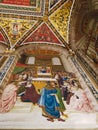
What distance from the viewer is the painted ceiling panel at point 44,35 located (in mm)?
9883

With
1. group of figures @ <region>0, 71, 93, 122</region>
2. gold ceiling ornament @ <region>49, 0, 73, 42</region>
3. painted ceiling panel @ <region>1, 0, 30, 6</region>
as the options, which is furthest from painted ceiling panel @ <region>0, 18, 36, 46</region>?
group of figures @ <region>0, 71, 93, 122</region>

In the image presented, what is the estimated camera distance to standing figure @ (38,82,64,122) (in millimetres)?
5043

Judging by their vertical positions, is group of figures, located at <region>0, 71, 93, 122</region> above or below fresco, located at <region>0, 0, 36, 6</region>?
below

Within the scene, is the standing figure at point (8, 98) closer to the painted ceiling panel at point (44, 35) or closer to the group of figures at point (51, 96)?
the group of figures at point (51, 96)

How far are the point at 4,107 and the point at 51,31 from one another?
535 centimetres

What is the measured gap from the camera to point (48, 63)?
27.2 feet

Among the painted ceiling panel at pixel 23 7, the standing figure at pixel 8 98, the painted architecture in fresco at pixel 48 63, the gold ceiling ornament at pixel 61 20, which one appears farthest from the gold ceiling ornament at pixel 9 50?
the standing figure at pixel 8 98

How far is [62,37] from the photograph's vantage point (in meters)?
9.88

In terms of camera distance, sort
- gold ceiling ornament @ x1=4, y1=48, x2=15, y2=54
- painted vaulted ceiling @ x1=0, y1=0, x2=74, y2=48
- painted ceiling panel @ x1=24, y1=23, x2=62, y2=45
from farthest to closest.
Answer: painted ceiling panel @ x1=24, y1=23, x2=62, y2=45 < painted vaulted ceiling @ x1=0, y1=0, x2=74, y2=48 < gold ceiling ornament @ x1=4, y1=48, x2=15, y2=54

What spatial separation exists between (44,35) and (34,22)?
702 mm

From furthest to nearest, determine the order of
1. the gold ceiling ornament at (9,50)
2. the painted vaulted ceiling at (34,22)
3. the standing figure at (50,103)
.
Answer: the painted vaulted ceiling at (34,22)
the gold ceiling ornament at (9,50)
the standing figure at (50,103)

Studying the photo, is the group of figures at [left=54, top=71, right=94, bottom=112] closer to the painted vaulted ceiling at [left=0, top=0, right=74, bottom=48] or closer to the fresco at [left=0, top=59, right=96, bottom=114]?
the fresco at [left=0, top=59, right=96, bottom=114]

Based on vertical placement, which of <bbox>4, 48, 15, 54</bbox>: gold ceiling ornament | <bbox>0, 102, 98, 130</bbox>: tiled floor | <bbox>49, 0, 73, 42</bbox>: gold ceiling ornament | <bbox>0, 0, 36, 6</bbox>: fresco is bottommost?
<bbox>0, 102, 98, 130</bbox>: tiled floor

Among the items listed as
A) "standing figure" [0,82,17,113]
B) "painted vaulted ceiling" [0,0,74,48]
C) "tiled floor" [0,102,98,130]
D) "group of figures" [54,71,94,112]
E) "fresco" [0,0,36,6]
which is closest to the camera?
"tiled floor" [0,102,98,130]
